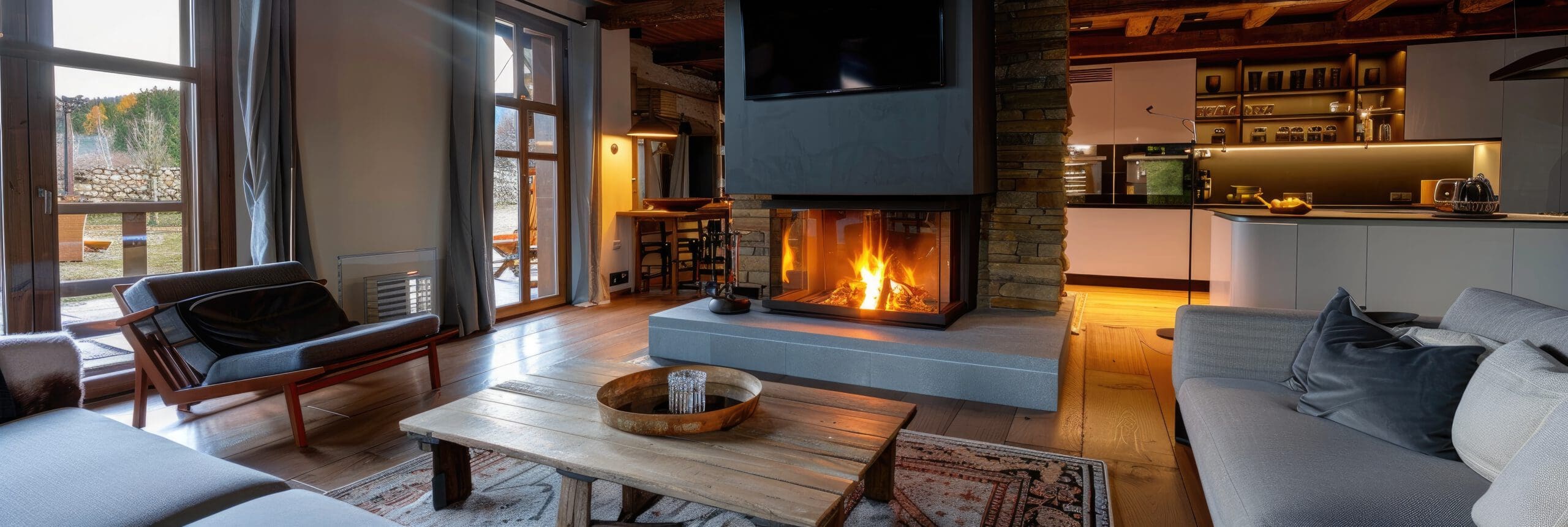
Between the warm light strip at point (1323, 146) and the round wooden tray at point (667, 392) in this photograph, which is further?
the warm light strip at point (1323, 146)

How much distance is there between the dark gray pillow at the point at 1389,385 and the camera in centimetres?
178

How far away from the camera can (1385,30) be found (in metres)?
6.50

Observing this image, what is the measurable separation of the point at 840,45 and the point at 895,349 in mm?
1619

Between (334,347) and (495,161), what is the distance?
9.30 ft

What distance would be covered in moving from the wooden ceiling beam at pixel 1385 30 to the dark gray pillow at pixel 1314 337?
5.41 m

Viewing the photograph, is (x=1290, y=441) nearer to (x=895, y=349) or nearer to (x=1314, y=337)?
(x=1314, y=337)

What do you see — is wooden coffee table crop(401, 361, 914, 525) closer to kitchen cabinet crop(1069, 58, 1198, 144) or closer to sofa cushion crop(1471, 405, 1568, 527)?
sofa cushion crop(1471, 405, 1568, 527)

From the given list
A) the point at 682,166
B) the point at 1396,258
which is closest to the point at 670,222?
the point at 682,166

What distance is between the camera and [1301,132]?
7328mm

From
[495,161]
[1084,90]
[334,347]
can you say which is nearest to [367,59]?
[495,161]

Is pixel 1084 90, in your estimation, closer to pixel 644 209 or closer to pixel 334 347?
pixel 644 209

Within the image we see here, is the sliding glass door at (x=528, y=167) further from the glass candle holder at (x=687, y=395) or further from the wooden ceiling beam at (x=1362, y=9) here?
the wooden ceiling beam at (x=1362, y=9)

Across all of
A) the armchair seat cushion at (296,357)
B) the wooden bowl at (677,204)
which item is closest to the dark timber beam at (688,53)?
the wooden bowl at (677,204)

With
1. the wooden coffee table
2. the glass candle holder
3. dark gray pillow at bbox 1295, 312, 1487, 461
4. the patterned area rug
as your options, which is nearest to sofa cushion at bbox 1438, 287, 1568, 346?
dark gray pillow at bbox 1295, 312, 1487, 461
